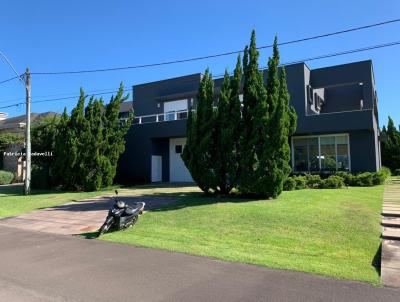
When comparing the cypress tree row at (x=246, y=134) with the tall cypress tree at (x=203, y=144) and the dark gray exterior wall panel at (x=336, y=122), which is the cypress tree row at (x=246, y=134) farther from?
the dark gray exterior wall panel at (x=336, y=122)

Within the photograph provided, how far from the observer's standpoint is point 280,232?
31.0 ft

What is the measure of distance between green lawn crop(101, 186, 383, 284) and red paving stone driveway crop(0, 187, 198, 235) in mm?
1631

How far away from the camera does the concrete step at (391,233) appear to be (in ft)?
28.1

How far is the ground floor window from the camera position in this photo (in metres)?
23.4

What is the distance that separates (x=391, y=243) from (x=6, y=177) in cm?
2899

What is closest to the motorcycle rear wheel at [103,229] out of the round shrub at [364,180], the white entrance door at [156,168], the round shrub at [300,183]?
the round shrub at [300,183]

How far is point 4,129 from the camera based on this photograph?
137 feet

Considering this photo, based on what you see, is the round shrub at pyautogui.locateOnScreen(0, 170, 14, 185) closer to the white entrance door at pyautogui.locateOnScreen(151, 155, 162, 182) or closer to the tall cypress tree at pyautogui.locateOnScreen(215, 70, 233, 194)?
the white entrance door at pyautogui.locateOnScreen(151, 155, 162, 182)

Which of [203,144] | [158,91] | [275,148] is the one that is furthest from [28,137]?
[275,148]

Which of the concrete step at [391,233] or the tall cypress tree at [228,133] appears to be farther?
the tall cypress tree at [228,133]

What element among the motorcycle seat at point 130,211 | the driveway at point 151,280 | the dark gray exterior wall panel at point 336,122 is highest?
the dark gray exterior wall panel at point 336,122

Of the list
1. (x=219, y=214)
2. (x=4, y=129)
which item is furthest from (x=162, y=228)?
(x=4, y=129)

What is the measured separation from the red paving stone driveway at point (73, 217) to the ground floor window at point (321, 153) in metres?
10.9

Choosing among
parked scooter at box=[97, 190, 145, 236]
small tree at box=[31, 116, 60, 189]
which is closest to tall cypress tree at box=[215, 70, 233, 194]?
parked scooter at box=[97, 190, 145, 236]
